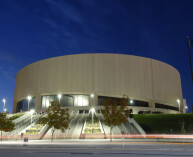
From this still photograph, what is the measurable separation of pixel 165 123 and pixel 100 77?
2064 centimetres

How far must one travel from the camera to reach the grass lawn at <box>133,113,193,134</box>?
44750 mm

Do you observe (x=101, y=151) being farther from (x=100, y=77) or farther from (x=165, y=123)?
(x=100, y=77)

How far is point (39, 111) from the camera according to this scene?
6128cm

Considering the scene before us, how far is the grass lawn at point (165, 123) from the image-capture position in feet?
147

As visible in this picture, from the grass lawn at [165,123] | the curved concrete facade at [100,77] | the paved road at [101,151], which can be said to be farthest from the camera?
the curved concrete facade at [100,77]

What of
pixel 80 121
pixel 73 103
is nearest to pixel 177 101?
pixel 73 103

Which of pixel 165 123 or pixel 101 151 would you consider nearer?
pixel 101 151

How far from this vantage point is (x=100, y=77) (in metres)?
60.7

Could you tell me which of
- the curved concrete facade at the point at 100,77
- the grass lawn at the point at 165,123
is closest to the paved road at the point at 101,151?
the grass lawn at the point at 165,123

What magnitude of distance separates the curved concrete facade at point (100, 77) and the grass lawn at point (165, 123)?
42.0ft

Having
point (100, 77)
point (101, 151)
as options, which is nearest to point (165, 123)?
point (100, 77)

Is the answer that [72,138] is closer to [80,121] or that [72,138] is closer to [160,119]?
[80,121]

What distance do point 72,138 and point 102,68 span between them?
2719 centimetres

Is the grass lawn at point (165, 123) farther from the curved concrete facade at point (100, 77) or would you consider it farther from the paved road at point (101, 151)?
the paved road at point (101, 151)
